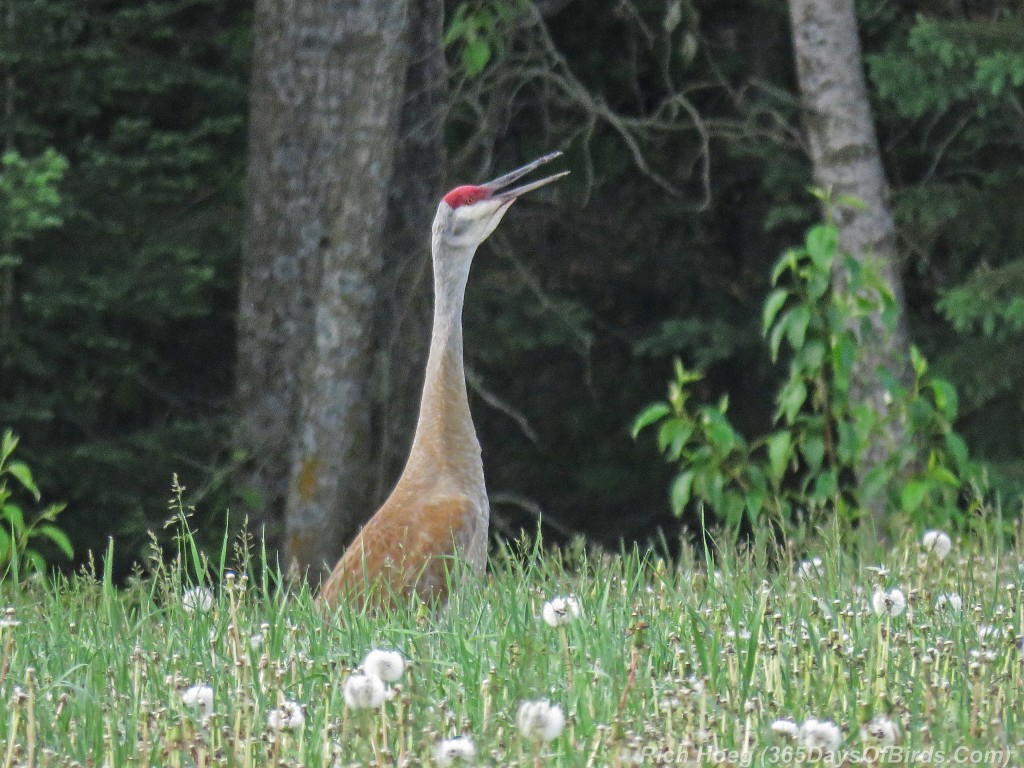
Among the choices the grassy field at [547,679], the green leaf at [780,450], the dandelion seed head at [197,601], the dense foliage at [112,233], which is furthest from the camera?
the dense foliage at [112,233]

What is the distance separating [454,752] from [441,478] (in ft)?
9.69

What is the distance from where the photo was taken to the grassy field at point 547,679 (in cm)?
281

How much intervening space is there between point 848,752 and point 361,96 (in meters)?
5.78

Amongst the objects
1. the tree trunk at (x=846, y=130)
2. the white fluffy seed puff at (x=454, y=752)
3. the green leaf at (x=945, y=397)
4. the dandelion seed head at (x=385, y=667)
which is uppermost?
the tree trunk at (x=846, y=130)

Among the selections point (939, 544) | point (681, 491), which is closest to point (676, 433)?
point (681, 491)

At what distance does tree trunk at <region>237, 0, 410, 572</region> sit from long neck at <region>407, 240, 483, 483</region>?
2.24 meters

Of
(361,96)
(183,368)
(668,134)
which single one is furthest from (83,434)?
(668,134)

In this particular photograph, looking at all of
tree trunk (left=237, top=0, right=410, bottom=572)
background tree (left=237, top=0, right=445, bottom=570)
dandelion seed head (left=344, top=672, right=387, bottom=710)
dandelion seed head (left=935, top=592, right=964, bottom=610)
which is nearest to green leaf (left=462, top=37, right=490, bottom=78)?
background tree (left=237, top=0, right=445, bottom=570)

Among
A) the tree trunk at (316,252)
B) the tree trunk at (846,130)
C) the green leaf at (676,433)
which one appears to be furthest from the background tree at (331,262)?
the tree trunk at (846,130)

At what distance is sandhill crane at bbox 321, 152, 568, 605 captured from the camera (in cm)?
495

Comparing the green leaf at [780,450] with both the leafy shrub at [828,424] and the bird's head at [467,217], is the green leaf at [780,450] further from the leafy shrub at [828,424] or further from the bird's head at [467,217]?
the bird's head at [467,217]

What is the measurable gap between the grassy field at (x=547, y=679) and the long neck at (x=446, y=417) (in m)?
1.01

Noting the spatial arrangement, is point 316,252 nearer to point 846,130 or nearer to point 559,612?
point 846,130

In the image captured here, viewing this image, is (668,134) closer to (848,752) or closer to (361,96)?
(361,96)
